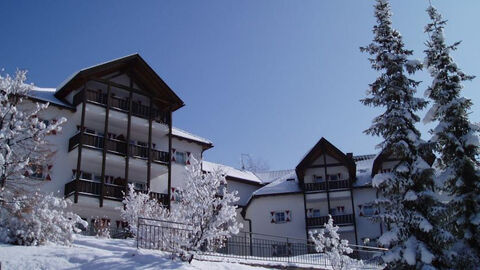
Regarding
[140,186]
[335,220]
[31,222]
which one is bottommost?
[31,222]

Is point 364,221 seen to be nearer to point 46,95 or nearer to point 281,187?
point 281,187

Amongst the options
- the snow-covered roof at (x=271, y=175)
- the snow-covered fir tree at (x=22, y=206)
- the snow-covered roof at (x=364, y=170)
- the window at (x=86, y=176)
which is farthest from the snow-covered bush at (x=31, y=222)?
the snow-covered roof at (x=271, y=175)

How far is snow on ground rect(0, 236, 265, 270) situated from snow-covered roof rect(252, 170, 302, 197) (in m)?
24.1

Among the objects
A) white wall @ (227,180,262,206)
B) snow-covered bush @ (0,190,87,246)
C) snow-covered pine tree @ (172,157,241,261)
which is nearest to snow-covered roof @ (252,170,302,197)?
white wall @ (227,180,262,206)

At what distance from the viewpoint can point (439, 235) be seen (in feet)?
59.3

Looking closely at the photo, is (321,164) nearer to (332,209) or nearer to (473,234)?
(332,209)

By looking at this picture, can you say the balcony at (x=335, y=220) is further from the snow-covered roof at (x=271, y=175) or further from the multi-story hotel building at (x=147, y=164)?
the snow-covered roof at (x=271, y=175)

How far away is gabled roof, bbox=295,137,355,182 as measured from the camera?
4356cm

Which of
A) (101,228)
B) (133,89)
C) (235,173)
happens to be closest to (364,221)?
(235,173)

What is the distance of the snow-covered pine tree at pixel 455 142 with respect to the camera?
64.8 ft

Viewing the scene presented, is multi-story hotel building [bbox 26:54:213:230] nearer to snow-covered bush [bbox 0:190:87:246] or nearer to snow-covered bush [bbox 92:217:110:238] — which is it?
snow-covered bush [bbox 92:217:110:238]

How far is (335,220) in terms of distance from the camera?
42219 mm

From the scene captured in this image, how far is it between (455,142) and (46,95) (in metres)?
25.2

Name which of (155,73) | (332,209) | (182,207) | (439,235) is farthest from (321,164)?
(439,235)
